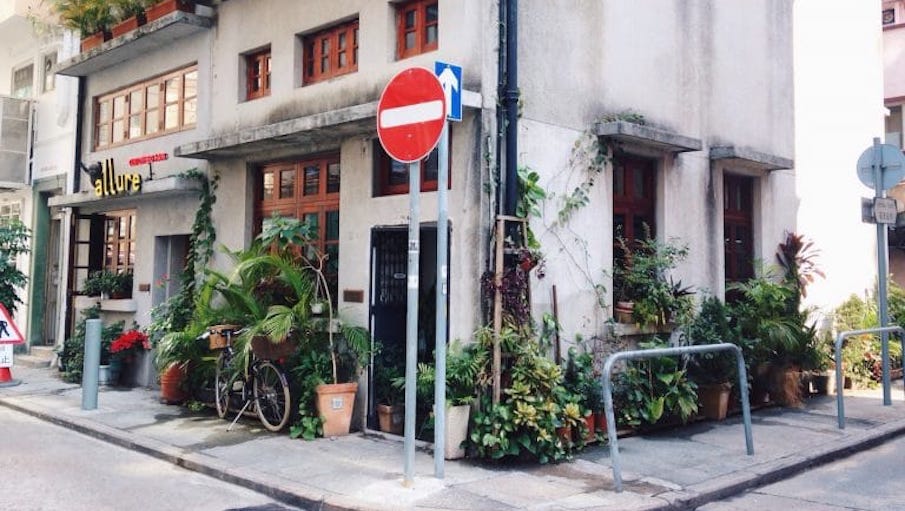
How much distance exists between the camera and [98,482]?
7062 mm

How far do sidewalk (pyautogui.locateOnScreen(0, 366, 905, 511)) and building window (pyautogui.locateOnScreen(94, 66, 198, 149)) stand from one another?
4.59 m

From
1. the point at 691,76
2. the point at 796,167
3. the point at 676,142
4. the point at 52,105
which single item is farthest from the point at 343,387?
the point at 52,105

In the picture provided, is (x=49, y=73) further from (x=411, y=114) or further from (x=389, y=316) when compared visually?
(x=411, y=114)

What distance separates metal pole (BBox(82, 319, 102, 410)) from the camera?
10312 millimetres

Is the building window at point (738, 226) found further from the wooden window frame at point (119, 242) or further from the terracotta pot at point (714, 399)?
the wooden window frame at point (119, 242)

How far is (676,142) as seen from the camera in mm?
9297

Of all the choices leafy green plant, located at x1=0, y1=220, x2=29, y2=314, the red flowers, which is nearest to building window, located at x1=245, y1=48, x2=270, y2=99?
the red flowers

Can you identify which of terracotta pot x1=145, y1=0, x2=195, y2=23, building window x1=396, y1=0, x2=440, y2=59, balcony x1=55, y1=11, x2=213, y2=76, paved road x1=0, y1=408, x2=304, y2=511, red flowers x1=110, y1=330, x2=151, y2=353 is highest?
terracotta pot x1=145, y1=0, x2=195, y2=23

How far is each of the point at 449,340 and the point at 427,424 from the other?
890mm

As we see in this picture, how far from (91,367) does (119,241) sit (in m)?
4.33

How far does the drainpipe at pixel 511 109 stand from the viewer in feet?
25.8

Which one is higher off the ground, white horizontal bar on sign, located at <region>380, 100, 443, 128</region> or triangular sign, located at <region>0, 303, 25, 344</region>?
white horizontal bar on sign, located at <region>380, 100, 443, 128</region>

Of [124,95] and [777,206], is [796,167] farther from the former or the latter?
[124,95]

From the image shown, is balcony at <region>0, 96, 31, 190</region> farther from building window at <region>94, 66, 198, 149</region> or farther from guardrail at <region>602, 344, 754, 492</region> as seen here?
guardrail at <region>602, 344, 754, 492</region>
